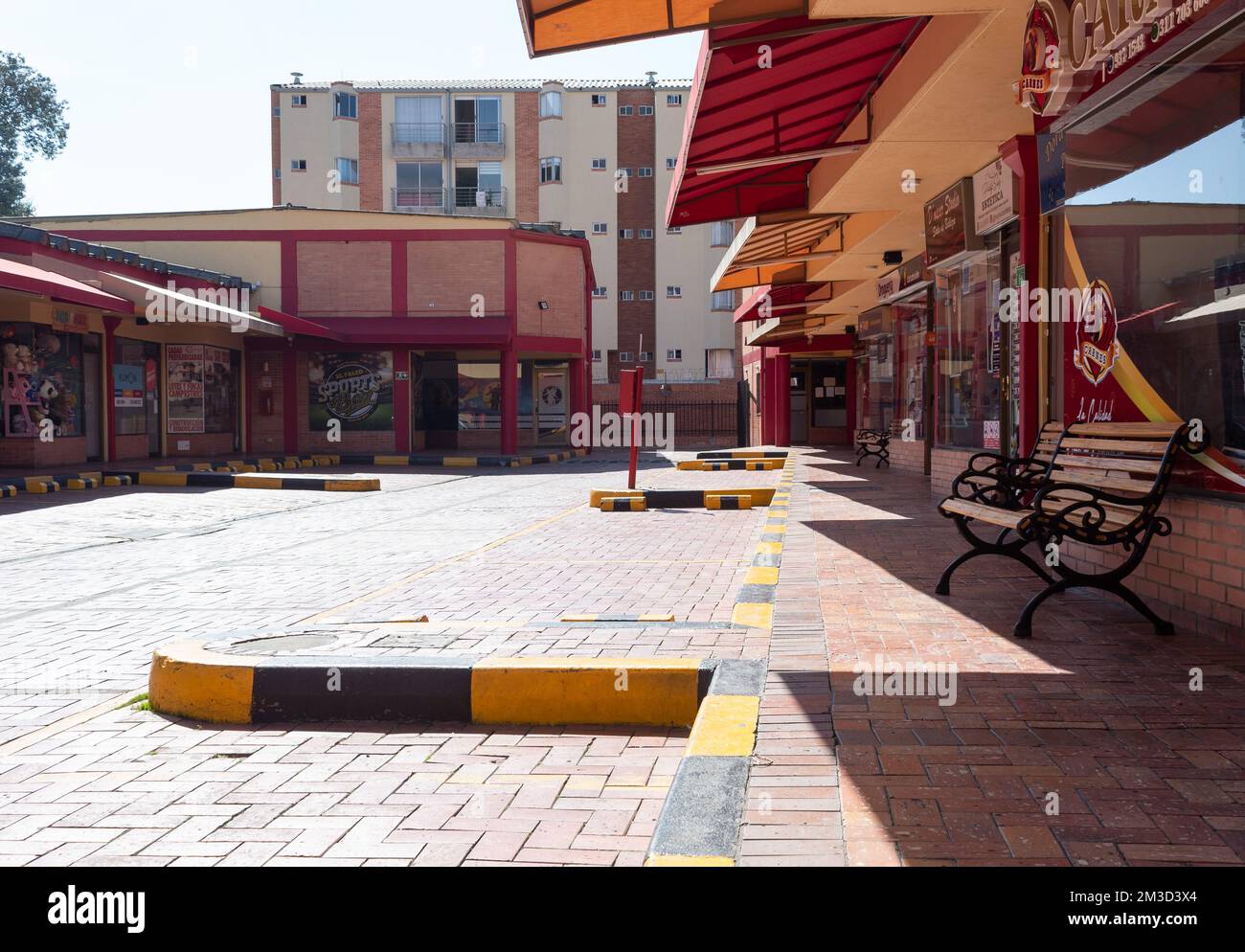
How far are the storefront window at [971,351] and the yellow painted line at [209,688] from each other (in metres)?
7.28

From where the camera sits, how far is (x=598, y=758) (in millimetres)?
4012

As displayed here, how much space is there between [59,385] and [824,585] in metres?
17.7

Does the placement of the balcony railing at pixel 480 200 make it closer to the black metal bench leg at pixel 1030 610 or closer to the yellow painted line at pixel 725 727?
the black metal bench leg at pixel 1030 610

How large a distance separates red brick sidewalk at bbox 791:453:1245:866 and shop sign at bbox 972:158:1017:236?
3926 mm

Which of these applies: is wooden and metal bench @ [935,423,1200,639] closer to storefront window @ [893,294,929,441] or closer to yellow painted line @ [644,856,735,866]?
yellow painted line @ [644,856,735,866]

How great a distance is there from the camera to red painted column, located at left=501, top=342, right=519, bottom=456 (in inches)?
1125

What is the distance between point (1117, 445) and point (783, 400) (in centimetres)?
2616

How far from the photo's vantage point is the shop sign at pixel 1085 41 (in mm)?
5363

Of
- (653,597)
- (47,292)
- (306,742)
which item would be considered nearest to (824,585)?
(653,597)

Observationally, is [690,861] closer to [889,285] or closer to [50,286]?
[889,285]

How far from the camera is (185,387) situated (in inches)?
997

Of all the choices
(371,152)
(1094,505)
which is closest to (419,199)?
(371,152)

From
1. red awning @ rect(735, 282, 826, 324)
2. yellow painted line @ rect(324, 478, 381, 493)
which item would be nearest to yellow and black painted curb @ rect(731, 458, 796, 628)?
yellow painted line @ rect(324, 478, 381, 493)
